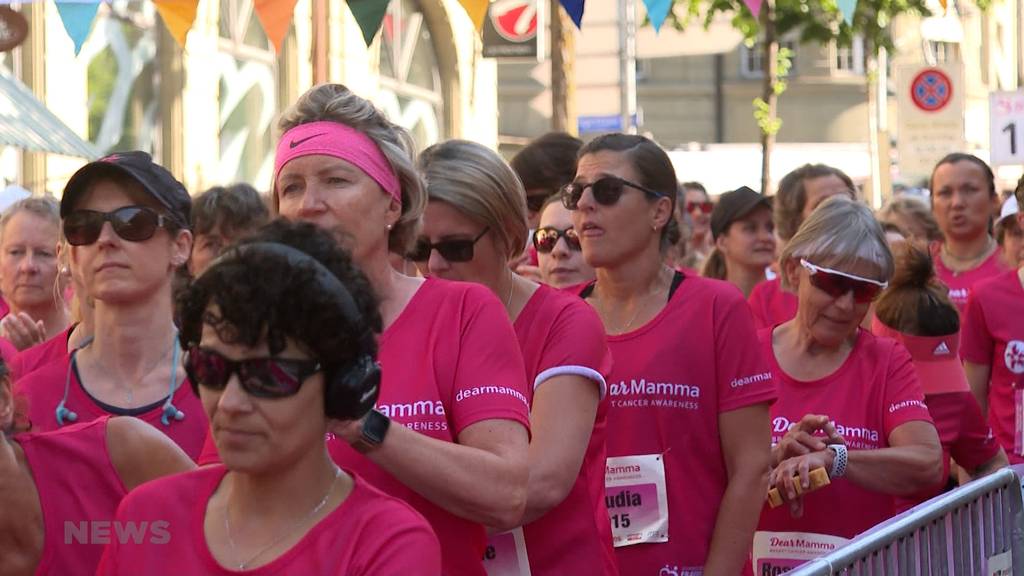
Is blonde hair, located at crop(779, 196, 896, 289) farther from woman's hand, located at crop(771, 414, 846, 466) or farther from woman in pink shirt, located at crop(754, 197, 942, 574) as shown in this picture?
woman's hand, located at crop(771, 414, 846, 466)

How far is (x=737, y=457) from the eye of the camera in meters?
4.89

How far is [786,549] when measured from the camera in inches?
206

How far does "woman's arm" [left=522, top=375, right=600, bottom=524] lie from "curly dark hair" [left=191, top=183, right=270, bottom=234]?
1.67m

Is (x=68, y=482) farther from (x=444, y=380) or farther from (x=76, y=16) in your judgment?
(x=76, y=16)

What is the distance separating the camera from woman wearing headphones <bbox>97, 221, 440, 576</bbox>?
2762 mm

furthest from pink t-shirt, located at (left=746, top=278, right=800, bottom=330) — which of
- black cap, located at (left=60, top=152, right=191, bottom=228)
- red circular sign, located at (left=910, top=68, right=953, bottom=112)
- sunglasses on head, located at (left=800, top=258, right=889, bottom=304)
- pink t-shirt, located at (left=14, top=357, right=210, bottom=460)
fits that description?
red circular sign, located at (left=910, top=68, right=953, bottom=112)

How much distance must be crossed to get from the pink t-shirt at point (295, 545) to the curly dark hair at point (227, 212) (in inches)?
101

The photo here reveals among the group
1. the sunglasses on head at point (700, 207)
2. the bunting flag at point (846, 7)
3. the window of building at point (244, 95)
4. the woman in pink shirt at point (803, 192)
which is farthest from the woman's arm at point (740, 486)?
the window of building at point (244, 95)

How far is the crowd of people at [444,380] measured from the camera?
282cm

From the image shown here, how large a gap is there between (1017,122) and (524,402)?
606 inches

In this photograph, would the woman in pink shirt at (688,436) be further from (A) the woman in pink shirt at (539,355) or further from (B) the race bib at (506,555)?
(B) the race bib at (506,555)

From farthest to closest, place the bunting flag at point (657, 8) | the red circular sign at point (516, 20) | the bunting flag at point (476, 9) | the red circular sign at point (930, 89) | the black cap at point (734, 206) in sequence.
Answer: the red circular sign at point (516, 20) → the red circular sign at point (930, 89) → the black cap at point (734, 206) → the bunting flag at point (657, 8) → the bunting flag at point (476, 9)

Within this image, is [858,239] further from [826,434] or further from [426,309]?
[426,309]

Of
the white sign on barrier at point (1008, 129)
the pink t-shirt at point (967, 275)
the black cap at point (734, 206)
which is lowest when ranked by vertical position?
the pink t-shirt at point (967, 275)
